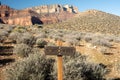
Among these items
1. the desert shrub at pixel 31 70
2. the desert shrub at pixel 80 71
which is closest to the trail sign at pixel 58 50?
the desert shrub at pixel 80 71

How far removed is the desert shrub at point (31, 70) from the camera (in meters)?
8.34

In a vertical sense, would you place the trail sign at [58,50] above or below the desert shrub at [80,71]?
above

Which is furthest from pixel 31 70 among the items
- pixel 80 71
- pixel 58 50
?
pixel 58 50

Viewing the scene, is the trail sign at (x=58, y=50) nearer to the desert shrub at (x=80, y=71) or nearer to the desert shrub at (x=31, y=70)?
the desert shrub at (x=80, y=71)

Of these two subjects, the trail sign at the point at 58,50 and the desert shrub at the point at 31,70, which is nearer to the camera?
the trail sign at the point at 58,50

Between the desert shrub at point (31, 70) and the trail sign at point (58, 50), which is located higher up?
the trail sign at point (58, 50)

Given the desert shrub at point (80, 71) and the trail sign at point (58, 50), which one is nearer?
the trail sign at point (58, 50)

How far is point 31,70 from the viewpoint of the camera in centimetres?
869

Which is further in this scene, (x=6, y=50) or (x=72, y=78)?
(x=6, y=50)

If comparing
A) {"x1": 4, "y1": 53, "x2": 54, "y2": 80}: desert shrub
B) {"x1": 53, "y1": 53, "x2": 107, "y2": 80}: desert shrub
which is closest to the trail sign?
{"x1": 53, "y1": 53, "x2": 107, "y2": 80}: desert shrub

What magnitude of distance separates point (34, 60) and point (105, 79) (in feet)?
10.8

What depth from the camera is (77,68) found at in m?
8.76

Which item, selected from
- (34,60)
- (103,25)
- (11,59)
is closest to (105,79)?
(34,60)

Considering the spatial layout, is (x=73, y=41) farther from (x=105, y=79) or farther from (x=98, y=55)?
(x=105, y=79)
